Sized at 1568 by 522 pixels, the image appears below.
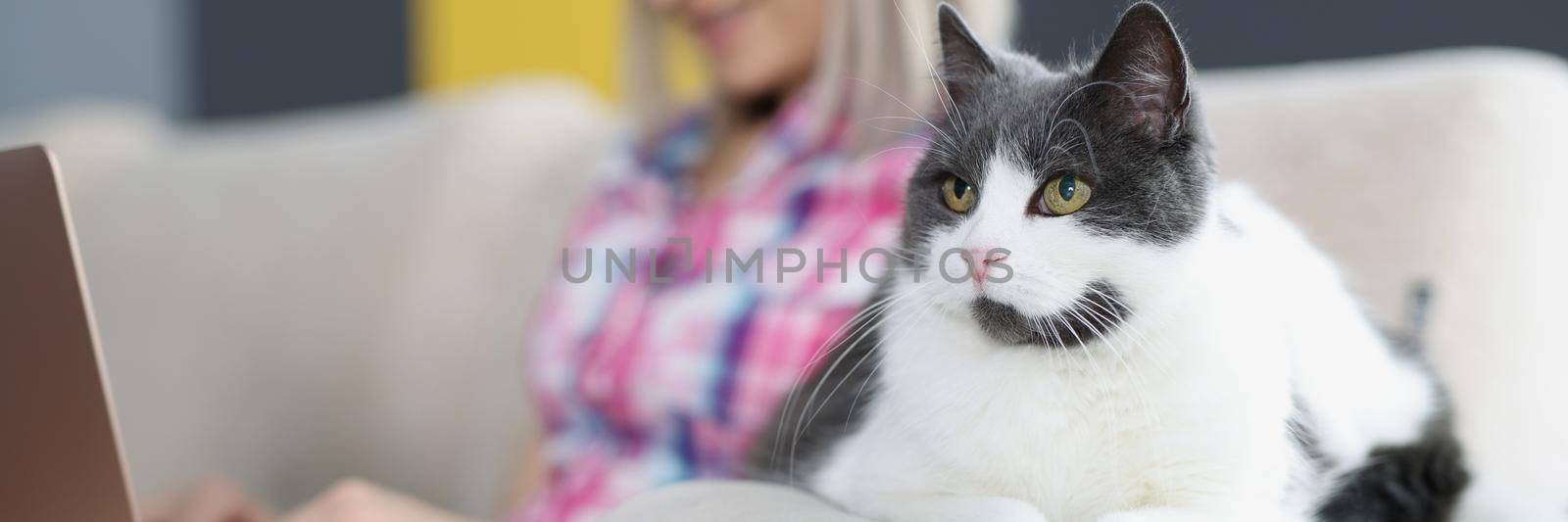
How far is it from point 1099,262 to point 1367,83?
64 cm

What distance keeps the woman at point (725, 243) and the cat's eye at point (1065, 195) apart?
1.38 feet

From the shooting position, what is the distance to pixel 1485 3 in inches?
53.2

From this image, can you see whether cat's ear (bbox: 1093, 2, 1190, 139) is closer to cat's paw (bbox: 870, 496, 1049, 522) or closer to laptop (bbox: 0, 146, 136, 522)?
cat's paw (bbox: 870, 496, 1049, 522)

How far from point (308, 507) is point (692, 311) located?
413mm

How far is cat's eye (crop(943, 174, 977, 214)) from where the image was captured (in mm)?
524

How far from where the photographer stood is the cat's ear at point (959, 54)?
54cm

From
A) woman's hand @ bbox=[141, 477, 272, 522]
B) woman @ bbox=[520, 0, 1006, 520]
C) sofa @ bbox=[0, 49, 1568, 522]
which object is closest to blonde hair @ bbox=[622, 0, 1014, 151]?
woman @ bbox=[520, 0, 1006, 520]

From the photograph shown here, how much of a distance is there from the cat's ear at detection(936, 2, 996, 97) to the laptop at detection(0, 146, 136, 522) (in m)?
0.45

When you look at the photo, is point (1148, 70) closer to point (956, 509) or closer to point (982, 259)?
point (982, 259)

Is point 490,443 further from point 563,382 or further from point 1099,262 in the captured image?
point 1099,262

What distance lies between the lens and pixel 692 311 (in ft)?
3.60

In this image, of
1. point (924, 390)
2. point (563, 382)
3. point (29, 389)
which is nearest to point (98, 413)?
point (29, 389)

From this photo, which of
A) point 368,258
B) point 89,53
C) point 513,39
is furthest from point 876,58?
point 89,53

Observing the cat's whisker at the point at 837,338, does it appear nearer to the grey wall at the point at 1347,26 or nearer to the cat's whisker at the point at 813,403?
the cat's whisker at the point at 813,403
